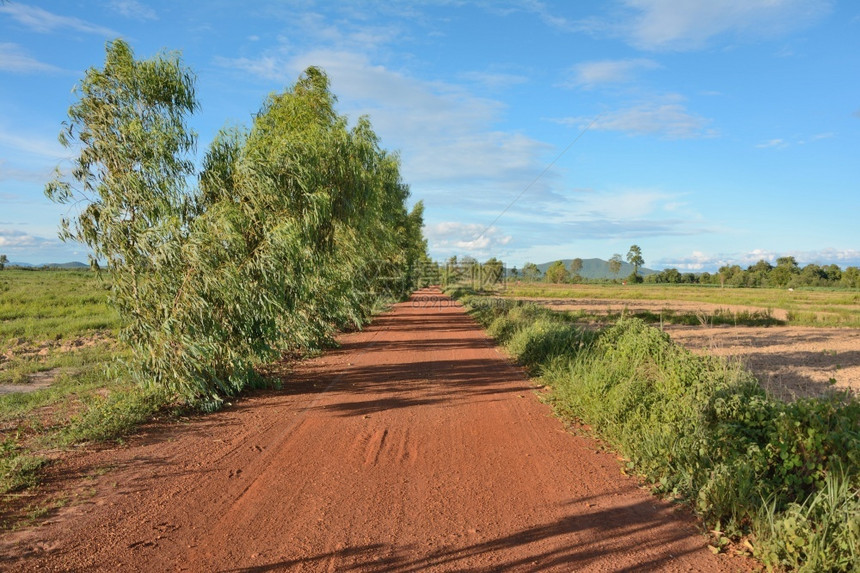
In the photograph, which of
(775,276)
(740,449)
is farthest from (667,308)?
(775,276)

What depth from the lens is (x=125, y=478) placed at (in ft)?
18.8

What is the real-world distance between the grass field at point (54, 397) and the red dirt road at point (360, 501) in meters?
0.43

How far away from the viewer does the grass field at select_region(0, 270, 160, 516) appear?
6.12 m

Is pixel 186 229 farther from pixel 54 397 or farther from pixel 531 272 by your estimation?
pixel 531 272

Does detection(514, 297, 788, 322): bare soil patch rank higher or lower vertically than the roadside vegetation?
lower

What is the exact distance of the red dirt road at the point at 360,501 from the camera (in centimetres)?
406

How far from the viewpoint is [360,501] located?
511 centimetres

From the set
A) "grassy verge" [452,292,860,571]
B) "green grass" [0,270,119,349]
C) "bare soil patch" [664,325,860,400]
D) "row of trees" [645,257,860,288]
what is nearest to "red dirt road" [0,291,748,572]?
"grassy verge" [452,292,860,571]

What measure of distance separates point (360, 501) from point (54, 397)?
7.56 metres

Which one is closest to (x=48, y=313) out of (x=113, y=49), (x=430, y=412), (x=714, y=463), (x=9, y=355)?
(x=9, y=355)

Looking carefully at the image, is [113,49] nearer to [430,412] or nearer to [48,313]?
[430,412]

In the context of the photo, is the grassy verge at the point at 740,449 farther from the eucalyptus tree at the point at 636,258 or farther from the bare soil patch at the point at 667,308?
the eucalyptus tree at the point at 636,258

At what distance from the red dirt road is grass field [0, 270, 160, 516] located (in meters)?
0.43

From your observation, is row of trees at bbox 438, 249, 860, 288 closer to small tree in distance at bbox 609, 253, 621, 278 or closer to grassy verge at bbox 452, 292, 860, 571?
small tree in distance at bbox 609, 253, 621, 278
